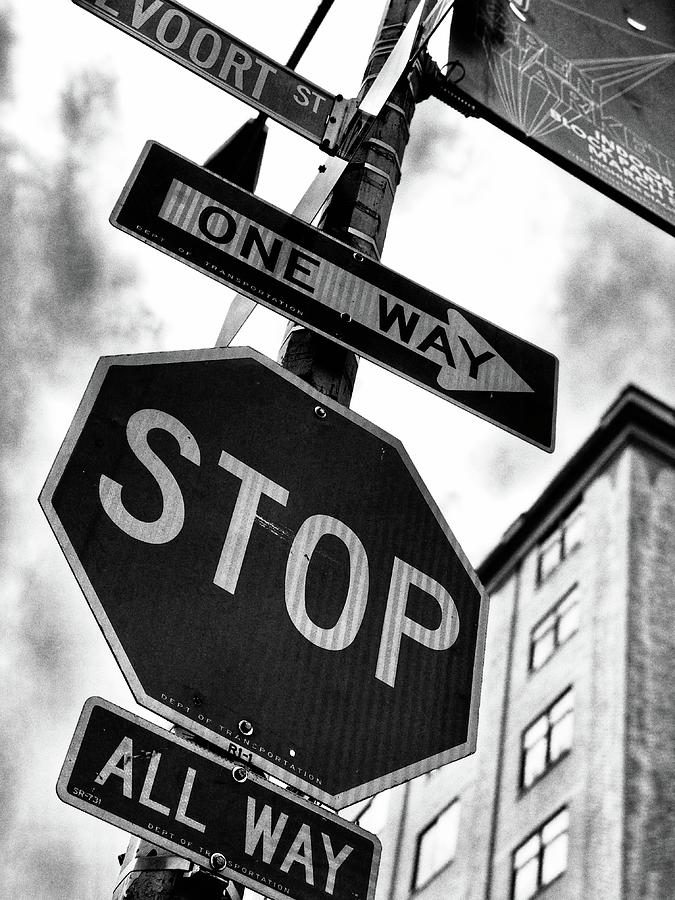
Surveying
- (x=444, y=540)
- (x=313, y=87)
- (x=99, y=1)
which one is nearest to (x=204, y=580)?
(x=444, y=540)

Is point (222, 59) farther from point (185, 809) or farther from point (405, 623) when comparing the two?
point (185, 809)

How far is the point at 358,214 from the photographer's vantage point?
3.89m

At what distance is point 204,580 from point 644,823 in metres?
23.0

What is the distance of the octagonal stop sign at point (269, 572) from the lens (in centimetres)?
243

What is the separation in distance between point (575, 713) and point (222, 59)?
80.5 feet

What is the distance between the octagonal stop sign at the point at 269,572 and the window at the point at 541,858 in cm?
2281

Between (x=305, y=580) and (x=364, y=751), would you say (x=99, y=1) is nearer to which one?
(x=305, y=580)

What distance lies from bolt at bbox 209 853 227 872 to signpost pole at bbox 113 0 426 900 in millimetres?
122

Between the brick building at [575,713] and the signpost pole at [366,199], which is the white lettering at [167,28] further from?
the brick building at [575,713]

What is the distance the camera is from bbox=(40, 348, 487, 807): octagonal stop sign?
243 centimetres

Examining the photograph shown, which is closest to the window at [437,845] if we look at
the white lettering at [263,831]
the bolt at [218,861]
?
the white lettering at [263,831]

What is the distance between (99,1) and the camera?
4043mm

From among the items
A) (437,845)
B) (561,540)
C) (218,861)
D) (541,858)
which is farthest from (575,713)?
(218,861)

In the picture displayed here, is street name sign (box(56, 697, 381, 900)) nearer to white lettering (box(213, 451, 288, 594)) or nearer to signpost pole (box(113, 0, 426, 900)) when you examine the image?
signpost pole (box(113, 0, 426, 900))
